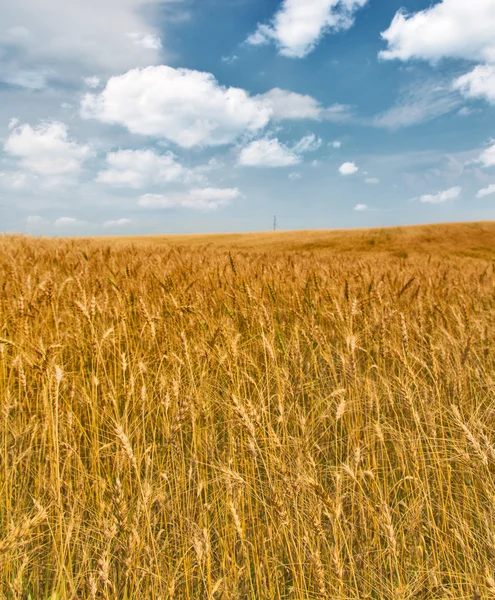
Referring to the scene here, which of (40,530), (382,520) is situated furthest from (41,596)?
(382,520)

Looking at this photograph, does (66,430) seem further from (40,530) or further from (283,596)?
(283,596)

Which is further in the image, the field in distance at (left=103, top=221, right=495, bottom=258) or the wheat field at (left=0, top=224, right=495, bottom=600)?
the field in distance at (left=103, top=221, right=495, bottom=258)

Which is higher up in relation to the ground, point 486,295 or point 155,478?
point 486,295

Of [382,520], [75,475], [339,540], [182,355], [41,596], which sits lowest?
[41,596]

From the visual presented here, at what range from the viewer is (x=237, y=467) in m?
1.60

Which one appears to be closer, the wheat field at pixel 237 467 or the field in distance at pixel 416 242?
the wheat field at pixel 237 467

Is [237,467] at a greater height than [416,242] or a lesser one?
lesser

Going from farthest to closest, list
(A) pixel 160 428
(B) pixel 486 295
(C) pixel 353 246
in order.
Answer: (C) pixel 353 246 → (B) pixel 486 295 → (A) pixel 160 428

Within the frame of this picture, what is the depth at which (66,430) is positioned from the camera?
5.36 feet

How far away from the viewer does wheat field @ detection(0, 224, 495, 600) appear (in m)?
1.17

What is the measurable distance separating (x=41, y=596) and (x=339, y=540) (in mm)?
1039

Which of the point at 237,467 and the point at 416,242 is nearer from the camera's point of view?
the point at 237,467

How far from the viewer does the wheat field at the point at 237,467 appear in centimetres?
117

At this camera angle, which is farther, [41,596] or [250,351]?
[250,351]
